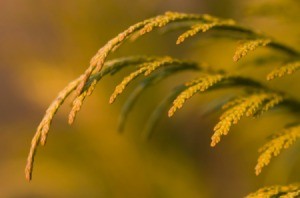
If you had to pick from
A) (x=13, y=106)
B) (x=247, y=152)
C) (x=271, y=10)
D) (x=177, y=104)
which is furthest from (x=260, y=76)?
(x=13, y=106)

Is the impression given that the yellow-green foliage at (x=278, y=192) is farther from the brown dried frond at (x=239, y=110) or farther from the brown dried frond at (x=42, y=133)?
the brown dried frond at (x=42, y=133)

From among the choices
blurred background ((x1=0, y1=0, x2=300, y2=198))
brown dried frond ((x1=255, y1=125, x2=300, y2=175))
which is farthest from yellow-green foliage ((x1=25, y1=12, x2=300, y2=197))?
blurred background ((x1=0, y1=0, x2=300, y2=198))

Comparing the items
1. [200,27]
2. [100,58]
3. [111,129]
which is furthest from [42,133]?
[111,129]

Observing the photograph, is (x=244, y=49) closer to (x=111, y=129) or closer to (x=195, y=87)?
(x=195, y=87)

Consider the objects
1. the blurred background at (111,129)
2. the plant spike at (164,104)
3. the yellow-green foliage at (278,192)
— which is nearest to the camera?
the yellow-green foliage at (278,192)

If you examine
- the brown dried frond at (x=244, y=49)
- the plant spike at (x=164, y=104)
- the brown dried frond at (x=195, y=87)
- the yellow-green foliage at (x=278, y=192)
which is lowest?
the yellow-green foliage at (x=278, y=192)

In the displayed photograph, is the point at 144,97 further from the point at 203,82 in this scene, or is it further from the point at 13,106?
the point at 13,106

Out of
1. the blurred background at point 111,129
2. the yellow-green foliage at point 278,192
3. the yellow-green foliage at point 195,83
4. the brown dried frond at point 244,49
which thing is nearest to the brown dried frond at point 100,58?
the yellow-green foliage at point 195,83
